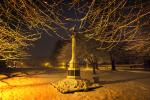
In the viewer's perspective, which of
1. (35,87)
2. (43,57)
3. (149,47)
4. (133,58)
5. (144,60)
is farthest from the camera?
(43,57)

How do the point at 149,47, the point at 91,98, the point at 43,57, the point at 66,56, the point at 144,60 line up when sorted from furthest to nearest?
the point at 43,57, the point at 66,56, the point at 144,60, the point at 149,47, the point at 91,98

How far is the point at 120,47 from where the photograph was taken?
120ft

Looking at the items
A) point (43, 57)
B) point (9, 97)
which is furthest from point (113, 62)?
point (43, 57)

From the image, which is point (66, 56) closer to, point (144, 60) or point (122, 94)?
point (144, 60)

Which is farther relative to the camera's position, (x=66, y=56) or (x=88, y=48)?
(x=66, y=56)

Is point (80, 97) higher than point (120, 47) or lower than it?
lower

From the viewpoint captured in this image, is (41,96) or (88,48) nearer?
(41,96)

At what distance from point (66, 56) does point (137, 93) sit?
104 feet

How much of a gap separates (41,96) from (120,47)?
21757mm

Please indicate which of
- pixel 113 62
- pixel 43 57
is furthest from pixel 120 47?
pixel 43 57

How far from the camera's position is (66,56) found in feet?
158

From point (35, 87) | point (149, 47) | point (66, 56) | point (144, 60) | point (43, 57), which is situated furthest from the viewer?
point (43, 57)

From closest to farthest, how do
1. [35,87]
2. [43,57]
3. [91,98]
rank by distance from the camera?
[91,98]
[35,87]
[43,57]

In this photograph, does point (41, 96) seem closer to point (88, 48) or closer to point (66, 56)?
point (88, 48)
